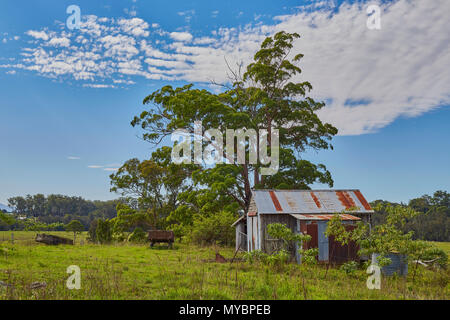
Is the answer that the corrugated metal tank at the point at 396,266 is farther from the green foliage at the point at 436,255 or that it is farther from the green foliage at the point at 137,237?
the green foliage at the point at 137,237

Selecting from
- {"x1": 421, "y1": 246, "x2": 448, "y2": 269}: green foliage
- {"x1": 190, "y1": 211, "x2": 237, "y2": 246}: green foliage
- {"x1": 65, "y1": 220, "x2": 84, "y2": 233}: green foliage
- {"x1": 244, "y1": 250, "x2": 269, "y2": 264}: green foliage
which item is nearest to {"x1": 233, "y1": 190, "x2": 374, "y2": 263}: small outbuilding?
{"x1": 244, "y1": 250, "x2": 269, "y2": 264}: green foliage

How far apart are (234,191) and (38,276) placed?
1916 cm

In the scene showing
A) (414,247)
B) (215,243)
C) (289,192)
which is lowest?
(215,243)

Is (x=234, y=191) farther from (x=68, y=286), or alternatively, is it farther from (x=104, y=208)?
(x=104, y=208)

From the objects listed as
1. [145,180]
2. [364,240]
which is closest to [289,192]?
[364,240]

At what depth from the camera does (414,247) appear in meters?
12.7

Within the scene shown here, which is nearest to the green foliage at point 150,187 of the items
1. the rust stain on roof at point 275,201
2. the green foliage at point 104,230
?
the green foliage at point 104,230

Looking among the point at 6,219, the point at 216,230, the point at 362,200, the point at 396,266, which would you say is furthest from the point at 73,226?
the point at 396,266

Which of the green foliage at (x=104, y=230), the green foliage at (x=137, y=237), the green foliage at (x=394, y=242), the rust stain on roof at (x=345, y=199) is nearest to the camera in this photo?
the green foliage at (x=394, y=242)

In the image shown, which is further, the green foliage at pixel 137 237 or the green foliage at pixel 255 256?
the green foliage at pixel 137 237

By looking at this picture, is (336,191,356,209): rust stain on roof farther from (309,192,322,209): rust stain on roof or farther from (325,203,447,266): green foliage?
(325,203,447,266): green foliage

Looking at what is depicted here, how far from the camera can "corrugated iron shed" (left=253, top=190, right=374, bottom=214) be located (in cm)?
1912

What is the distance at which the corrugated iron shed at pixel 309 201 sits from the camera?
19.1m

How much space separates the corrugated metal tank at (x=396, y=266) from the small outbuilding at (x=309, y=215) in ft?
10.4
